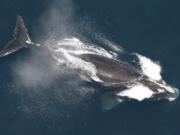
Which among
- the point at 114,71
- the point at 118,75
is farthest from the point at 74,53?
the point at 118,75

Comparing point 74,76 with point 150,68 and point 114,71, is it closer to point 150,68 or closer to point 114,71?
point 114,71

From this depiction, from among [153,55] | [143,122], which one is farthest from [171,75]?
[143,122]

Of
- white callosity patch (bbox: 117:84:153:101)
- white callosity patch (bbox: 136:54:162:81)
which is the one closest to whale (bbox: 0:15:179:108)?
white callosity patch (bbox: 117:84:153:101)

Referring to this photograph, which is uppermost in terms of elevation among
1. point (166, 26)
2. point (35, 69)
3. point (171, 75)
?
point (166, 26)

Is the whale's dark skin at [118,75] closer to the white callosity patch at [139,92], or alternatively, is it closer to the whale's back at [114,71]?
the whale's back at [114,71]

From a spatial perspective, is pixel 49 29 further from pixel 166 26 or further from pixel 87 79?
pixel 166 26
